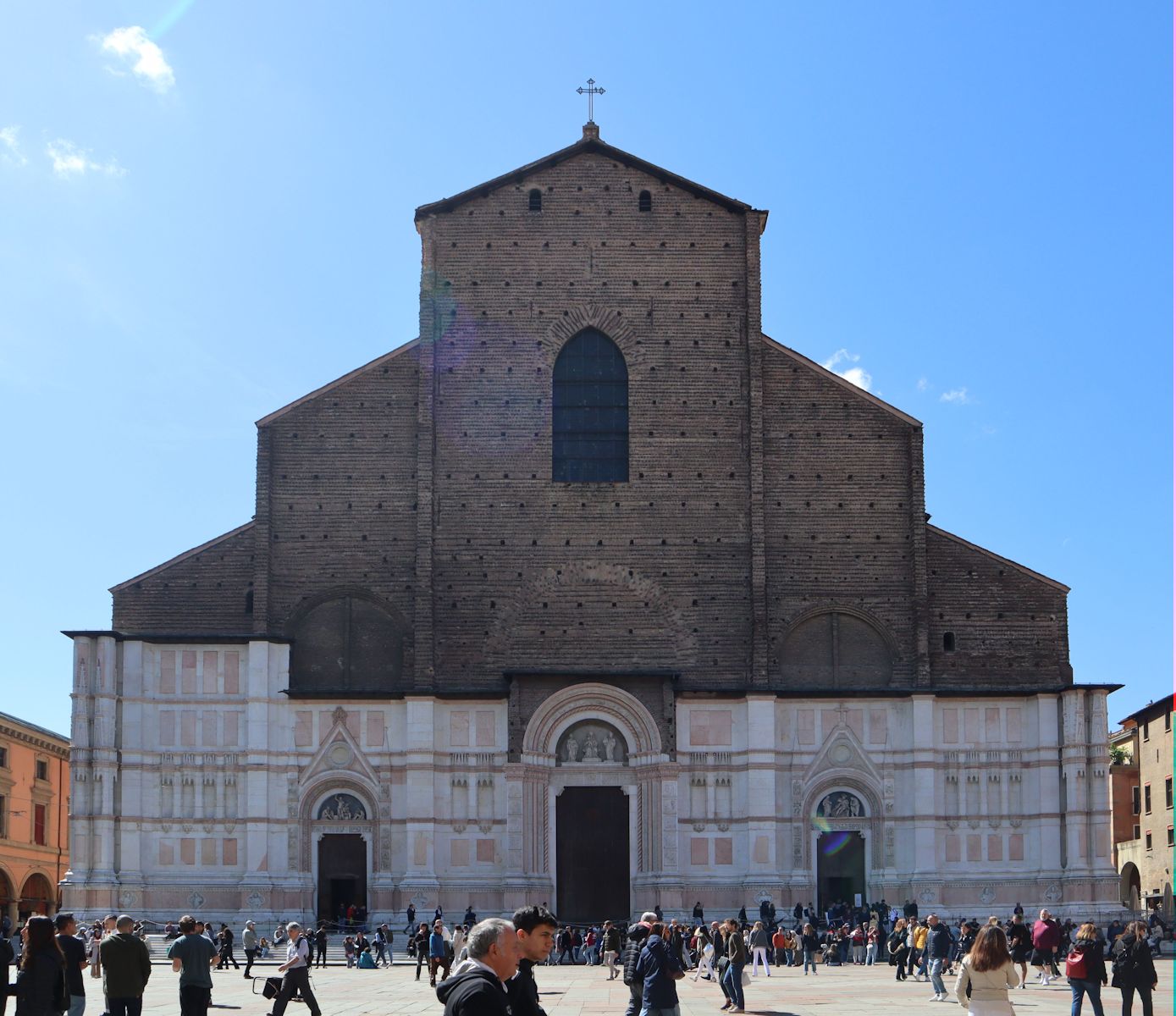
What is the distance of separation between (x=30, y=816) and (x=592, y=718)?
28083 millimetres

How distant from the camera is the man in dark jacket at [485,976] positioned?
646cm

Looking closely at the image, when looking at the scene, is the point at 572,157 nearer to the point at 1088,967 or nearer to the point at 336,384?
the point at 336,384

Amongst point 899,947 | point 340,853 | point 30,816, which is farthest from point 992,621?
point 30,816

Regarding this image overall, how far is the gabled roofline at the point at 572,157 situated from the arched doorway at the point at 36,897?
27824mm

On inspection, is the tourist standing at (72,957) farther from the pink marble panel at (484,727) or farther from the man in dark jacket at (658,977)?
the pink marble panel at (484,727)

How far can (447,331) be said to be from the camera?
128 ft

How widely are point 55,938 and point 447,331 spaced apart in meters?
27.6

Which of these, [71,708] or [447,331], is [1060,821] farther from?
[71,708]

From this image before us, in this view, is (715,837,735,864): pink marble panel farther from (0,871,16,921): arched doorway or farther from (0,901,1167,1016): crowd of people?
(0,871,16,921): arched doorway

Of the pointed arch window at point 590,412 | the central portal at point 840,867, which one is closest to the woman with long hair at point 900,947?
the central portal at point 840,867

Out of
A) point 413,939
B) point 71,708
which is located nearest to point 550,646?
point 413,939

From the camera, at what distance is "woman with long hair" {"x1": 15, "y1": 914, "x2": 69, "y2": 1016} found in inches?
449

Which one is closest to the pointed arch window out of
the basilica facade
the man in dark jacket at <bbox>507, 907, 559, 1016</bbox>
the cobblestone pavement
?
the basilica facade

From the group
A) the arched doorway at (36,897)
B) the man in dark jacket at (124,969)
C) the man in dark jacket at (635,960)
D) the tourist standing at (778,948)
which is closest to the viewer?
the man in dark jacket at (124,969)
